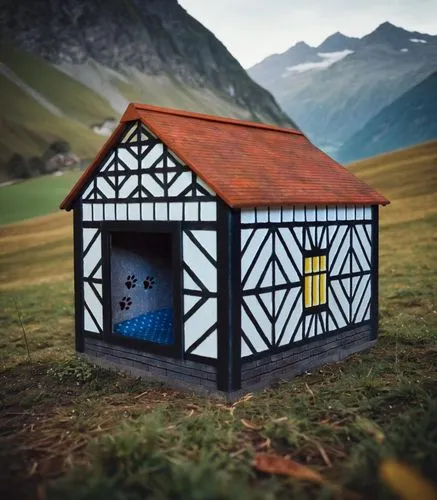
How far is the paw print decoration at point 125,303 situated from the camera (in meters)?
8.94

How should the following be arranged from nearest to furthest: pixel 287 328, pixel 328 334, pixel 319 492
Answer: pixel 319 492 < pixel 287 328 < pixel 328 334

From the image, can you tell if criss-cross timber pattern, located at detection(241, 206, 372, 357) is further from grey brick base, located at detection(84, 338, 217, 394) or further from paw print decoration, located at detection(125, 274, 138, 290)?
paw print decoration, located at detection(125, 274, 138, 290)

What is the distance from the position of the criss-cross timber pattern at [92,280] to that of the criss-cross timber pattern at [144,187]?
13.3 inches

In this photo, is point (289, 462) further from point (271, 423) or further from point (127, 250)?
point (127, 250)

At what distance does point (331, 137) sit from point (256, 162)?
42.6 feet

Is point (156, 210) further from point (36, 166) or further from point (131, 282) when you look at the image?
point (36, 166)

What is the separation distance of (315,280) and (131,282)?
9.97ft

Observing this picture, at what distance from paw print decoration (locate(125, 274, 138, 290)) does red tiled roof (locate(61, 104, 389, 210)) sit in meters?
1.58

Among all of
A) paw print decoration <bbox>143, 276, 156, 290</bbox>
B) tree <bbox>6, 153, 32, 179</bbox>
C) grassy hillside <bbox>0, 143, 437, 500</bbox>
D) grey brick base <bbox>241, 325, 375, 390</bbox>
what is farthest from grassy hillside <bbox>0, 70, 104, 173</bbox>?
grey brick base <bbox>241, 325, 375, 390</bbox>

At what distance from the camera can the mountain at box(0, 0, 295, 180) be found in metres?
21.9

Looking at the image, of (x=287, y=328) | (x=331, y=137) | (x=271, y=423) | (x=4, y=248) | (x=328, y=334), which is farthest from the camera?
(x=331, y=137)

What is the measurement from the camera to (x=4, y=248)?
616 inches

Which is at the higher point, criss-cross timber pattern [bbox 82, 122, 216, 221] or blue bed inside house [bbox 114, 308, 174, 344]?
criss-cross timber pattern [bbox 82, 122, 216, 221]

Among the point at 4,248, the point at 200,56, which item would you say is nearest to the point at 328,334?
the point at 4,248
